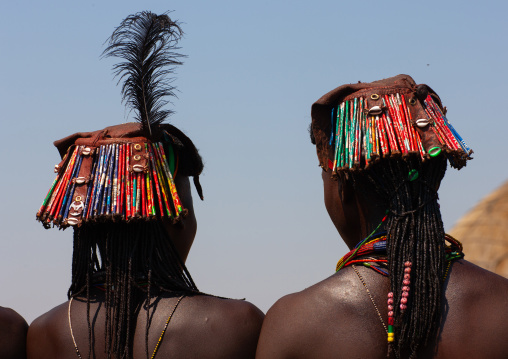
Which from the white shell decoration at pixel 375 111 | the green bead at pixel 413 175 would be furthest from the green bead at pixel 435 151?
the white shell decoration at pixel 375 111

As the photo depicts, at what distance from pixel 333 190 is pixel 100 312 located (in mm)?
1474

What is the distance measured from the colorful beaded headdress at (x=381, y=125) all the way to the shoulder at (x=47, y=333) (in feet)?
5.63

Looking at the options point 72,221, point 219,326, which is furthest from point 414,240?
point 72,221

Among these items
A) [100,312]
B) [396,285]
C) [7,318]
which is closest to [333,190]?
[396,285]

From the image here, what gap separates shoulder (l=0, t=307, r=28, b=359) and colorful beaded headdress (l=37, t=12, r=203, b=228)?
0.58 metres

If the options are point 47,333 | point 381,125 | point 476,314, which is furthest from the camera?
point 47,333

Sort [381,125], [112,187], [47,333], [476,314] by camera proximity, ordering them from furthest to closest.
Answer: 1. [112,187]
2. [47,333]
3. [381,125]
4. [476,314]

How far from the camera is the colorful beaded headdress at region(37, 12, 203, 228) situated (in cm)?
514

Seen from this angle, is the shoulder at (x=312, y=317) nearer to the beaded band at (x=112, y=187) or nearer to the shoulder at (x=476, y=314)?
the shoulder at (x=476, y=314)

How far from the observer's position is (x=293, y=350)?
420 cm

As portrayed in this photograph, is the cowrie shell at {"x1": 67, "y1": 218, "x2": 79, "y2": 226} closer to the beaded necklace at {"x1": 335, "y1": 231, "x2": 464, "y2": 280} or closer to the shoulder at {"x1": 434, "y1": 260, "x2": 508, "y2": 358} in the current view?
the beaded necklace at {"x1": 335, "y1": 231, "x2": 464, "y2": 280}

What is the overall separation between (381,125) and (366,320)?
102 cm

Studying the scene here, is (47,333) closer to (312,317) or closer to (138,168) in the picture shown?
(138,168)

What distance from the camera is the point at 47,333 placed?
5082mm
